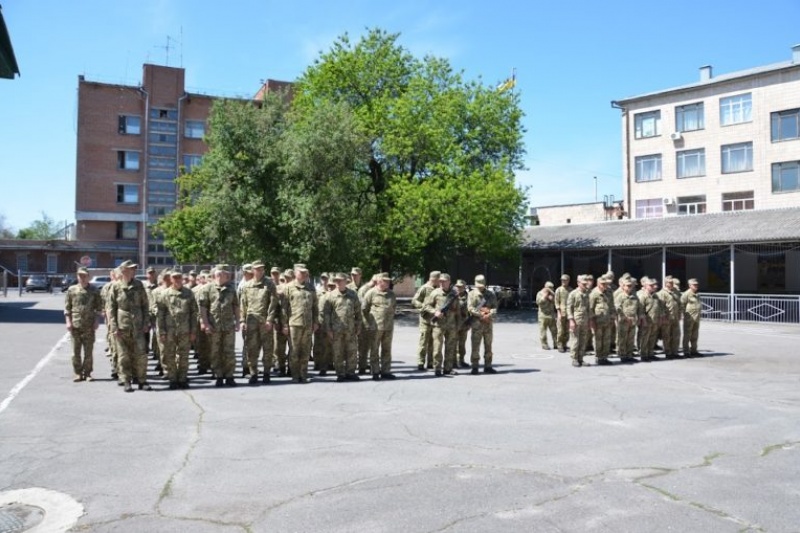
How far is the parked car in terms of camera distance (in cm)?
5609

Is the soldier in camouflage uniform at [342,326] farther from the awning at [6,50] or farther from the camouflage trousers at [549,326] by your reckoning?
the awning at [6,50]

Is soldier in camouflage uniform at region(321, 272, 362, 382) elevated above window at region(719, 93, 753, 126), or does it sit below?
below

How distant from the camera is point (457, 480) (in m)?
6.13

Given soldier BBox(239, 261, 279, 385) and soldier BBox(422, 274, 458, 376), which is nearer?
soldier BBox(239, 261, 279, 385)

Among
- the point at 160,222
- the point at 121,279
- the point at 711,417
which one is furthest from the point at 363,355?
the point at 160,222

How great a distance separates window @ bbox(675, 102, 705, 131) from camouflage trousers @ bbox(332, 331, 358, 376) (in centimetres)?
3796

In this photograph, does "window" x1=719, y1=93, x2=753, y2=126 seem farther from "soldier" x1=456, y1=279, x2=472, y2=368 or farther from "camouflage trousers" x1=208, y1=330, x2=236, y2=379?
"camouflage trousers" x1=208, y1=330, x2=236, y2=379

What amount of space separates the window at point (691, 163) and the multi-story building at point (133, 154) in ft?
114

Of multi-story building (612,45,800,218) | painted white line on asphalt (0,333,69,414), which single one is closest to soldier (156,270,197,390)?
painted white line on asphalt (0,333,69,414)

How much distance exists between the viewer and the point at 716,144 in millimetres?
42562

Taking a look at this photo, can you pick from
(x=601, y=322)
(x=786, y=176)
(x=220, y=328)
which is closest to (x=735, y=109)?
(x=786, y=176)

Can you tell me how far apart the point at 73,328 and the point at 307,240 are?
1628 cm

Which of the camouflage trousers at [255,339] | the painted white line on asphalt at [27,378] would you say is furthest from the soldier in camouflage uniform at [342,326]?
the painted white line on asphalt at [27,378]

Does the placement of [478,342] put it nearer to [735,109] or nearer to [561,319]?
[561,319]
